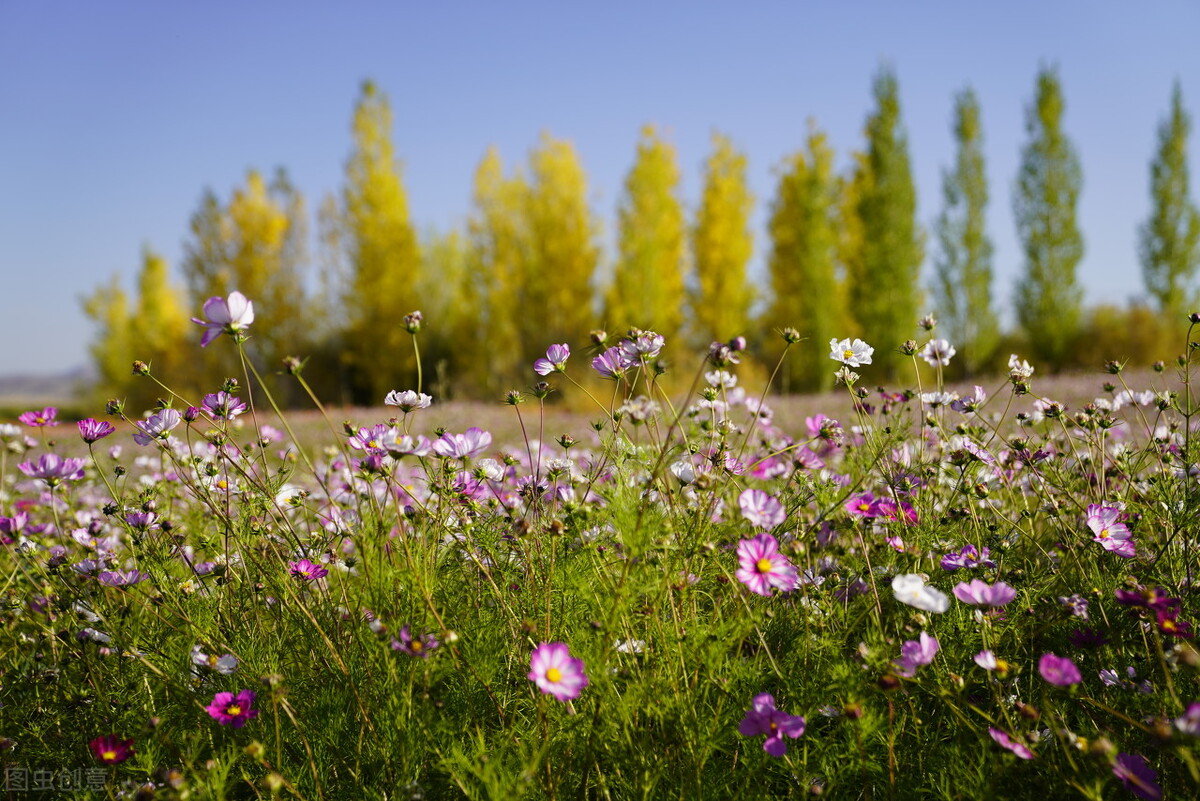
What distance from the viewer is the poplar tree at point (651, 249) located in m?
16.3

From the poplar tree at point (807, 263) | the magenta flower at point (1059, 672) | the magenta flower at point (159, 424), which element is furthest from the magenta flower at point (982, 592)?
the poplar tree at point (807, 263)

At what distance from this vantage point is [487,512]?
1.87 meters

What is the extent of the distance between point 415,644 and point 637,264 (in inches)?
614

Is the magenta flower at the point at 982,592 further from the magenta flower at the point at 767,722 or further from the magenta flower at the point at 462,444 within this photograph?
the magenta flower at the point at 462,444

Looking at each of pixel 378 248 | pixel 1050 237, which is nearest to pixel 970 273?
pixel 1050 237

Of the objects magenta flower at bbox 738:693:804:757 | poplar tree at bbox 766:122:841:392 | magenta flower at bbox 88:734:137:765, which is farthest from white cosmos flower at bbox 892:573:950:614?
poplar tree at bbox 766:122:841:392

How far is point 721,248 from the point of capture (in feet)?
56.2

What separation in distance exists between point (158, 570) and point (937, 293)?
1932 cm

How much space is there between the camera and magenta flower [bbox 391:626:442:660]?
→ 1.19 meters

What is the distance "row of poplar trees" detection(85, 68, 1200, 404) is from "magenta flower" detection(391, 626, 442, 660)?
1513 cm

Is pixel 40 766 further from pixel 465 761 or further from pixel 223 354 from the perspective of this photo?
pixel 223 354

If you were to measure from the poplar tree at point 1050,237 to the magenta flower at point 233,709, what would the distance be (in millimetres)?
20608

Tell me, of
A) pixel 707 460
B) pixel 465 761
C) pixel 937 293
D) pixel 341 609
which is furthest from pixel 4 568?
pixel 937 293

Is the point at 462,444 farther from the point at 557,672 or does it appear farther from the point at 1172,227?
the point at 1172,227
